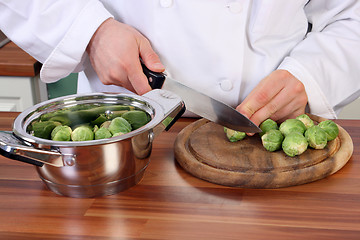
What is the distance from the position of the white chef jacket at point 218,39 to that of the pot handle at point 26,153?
1.37 feet

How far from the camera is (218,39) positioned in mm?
1170

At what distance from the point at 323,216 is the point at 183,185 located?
26cm

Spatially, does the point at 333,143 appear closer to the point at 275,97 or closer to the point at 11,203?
A: the point at 275,97

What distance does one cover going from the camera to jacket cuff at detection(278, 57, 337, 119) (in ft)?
3.83

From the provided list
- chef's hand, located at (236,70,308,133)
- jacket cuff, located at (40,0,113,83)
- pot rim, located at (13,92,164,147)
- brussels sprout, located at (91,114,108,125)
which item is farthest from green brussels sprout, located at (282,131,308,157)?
jacket cuff, located at (40,0,113,83)

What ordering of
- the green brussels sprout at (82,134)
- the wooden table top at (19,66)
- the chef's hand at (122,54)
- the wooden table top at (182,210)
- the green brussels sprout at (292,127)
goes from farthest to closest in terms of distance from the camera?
the wooden table top at (19,66), the chef's hand at (122,54), the green brussels sprout at (292,127), the green brussels sprout at (82,134), the wooden table top at (182,210)

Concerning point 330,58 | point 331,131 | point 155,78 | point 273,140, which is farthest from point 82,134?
point 330,58

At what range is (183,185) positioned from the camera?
35.5 inches

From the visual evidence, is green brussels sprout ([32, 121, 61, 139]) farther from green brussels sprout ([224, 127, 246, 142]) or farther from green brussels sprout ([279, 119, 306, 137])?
green brussels sprout ([279, 119, 306, 137])

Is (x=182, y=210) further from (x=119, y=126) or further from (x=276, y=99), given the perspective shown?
(x=276, y=99)

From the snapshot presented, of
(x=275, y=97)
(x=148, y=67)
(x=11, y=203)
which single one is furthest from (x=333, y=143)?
(x=11, y=203)

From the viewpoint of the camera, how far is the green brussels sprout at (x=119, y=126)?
89 cm

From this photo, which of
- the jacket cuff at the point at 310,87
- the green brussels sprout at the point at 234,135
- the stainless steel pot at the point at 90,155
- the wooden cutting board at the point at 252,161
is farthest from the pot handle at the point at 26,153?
the jacket cuff at the point at 310,87

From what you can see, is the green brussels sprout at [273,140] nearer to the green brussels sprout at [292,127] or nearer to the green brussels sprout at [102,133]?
the green brussels sprout at [292,127]
